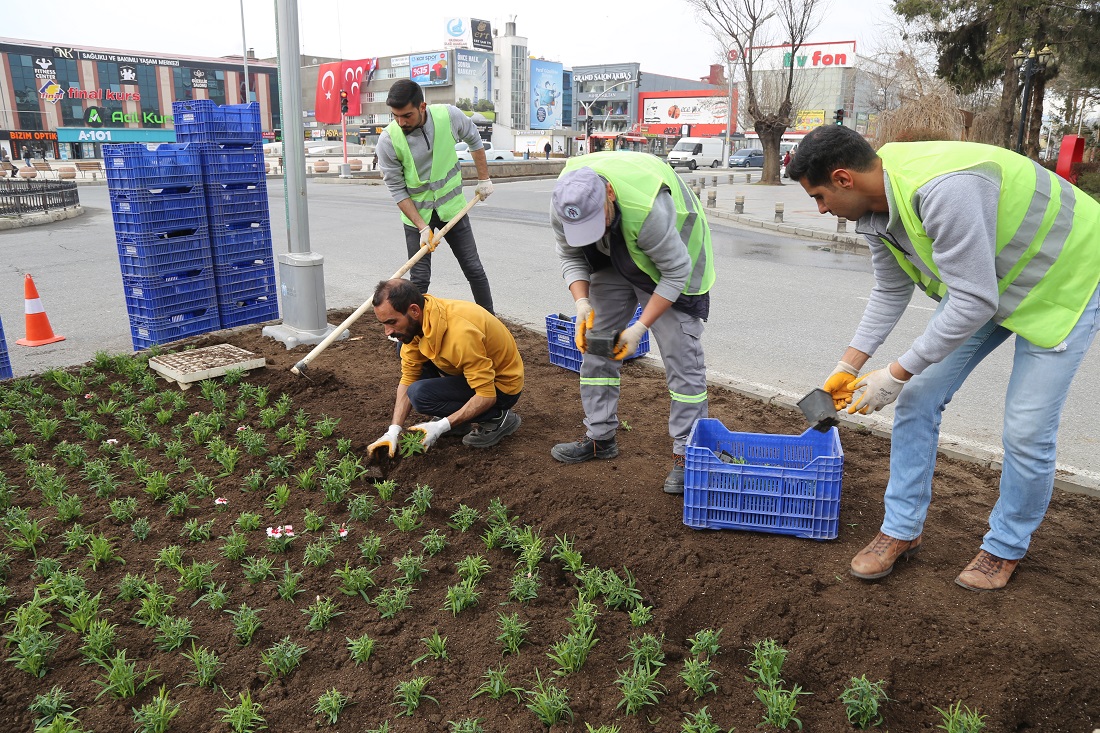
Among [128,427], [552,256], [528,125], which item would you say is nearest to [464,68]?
[528,125]

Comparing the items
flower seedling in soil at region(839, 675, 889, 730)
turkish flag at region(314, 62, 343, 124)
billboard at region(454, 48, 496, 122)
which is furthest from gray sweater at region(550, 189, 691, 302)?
turkish flag at region(314, 62, 343, 124)

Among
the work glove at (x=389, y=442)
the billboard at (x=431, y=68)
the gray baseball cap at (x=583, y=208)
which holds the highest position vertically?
the billboard at (x=431, y=68)

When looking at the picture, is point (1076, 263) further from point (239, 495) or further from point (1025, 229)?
point (239, 495)

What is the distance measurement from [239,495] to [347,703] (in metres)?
1.64

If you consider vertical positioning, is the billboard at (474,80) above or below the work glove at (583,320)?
above

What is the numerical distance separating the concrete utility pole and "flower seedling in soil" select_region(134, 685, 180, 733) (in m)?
3.94

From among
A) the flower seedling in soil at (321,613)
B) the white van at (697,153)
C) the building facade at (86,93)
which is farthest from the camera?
the building facade at (86,93)

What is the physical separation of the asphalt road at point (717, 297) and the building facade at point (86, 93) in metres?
52.0

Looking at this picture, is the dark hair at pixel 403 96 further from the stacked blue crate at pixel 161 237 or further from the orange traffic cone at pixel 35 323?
the orange traffic cone at pixel 35 323

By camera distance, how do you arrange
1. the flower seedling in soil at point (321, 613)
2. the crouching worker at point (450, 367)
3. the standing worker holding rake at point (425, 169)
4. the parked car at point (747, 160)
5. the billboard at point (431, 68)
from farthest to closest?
the billboard at point (431, 68)
the parked car at point (747, 160)
the standing worker holding rake at point (425, 169)
the crouching worker at point (450, 367)
the flower seedling in soil at point (321, 613)

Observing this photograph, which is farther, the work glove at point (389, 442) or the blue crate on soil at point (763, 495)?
the work glove at point (389, 442)

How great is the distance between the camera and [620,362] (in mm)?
3801

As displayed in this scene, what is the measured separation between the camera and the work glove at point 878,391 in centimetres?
261

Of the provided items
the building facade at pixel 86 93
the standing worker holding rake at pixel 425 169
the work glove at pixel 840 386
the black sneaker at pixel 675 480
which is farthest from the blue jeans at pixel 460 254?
the building facade at pixel 86 93
